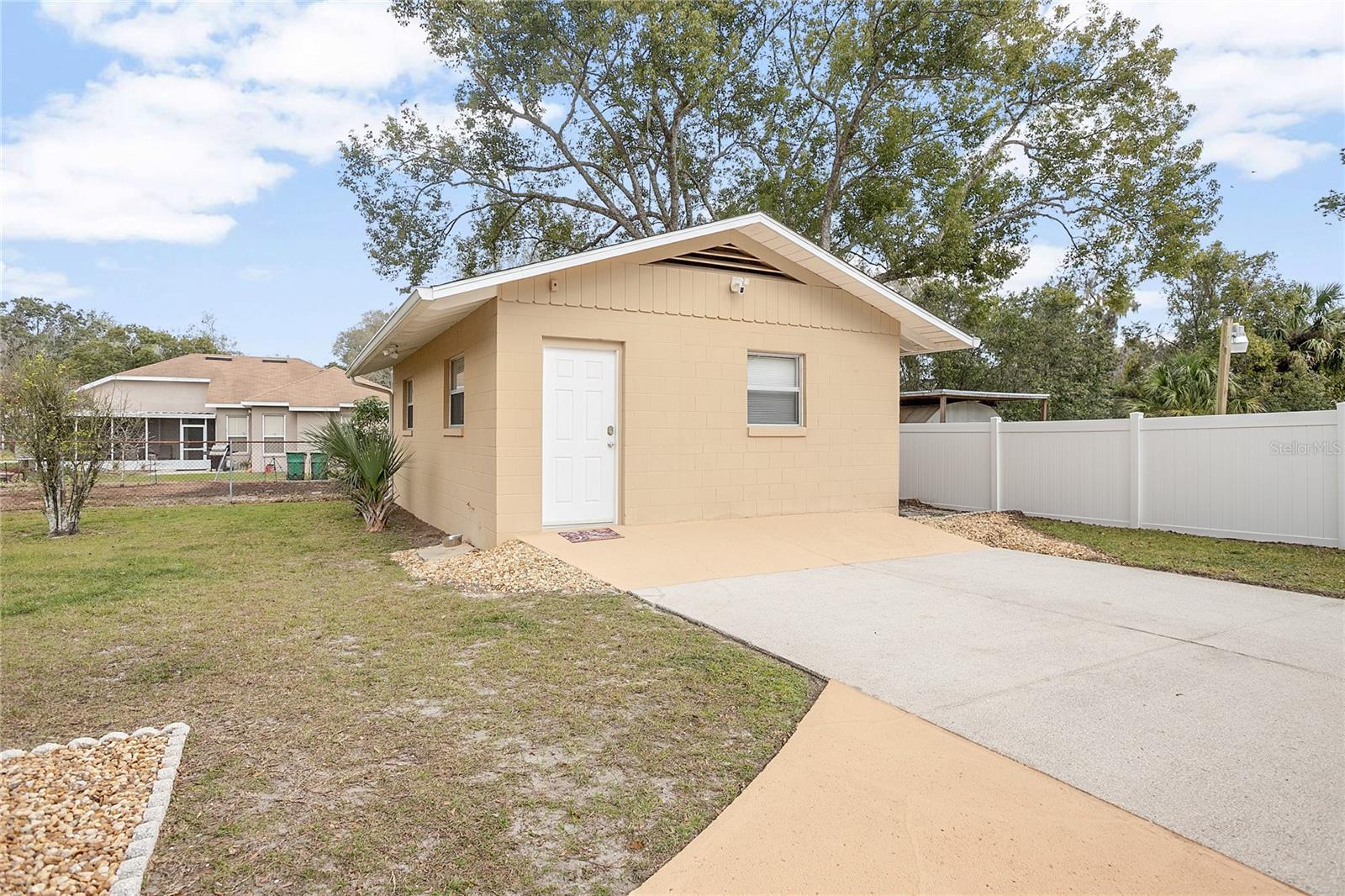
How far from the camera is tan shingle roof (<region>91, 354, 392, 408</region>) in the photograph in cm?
2872

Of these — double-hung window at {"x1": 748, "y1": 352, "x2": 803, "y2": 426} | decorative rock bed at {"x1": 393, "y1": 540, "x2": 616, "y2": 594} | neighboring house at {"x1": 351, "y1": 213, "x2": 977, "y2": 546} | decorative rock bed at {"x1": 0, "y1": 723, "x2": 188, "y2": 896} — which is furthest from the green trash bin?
decorative rock bed at {"x1": 0, "y1": 723, "x2": 188, "y2": 896}

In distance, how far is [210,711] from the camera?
359 centimetres

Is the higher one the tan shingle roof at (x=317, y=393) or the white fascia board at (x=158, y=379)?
the white fascia board at (x=158, y=379)

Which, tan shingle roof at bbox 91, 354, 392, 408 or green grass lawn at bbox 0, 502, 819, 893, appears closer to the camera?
green grass lawn at bbox 0, 502, 819, 893

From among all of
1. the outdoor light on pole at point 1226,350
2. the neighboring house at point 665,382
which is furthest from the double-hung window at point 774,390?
the outdoor light on pole at point 1226,350

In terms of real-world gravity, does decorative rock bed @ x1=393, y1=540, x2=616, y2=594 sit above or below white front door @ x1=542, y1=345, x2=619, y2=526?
below

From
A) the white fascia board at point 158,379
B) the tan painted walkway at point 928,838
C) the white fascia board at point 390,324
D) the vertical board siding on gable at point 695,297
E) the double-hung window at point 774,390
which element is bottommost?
the tan painted walkway at point 928,838

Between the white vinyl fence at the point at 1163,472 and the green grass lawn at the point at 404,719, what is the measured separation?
819 centimetres

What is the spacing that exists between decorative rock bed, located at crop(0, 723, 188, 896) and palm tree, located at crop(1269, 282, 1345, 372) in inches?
960

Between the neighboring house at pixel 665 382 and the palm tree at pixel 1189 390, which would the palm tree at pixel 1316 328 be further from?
the neighboring house at pixel 665 382

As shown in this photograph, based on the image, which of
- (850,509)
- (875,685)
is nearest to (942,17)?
(850,509)

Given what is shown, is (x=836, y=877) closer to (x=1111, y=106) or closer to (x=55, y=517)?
(x=55, y=517)

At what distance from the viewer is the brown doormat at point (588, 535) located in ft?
25.8

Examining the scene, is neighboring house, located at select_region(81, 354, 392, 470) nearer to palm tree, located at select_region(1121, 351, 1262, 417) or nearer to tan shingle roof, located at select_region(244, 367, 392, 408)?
tan shingle roof, located at select_region(244, 367, 392, 408)
